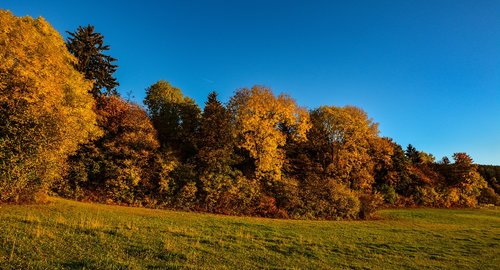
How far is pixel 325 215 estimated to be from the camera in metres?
35.5

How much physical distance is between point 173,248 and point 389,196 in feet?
164

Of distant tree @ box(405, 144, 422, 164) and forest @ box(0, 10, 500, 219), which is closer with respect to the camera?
forest @ box(0, 10, 500, 219)

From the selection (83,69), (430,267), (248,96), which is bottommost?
(430,267)

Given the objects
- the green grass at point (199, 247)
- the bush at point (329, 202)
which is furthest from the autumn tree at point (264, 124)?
the green grass at point (199, 247)

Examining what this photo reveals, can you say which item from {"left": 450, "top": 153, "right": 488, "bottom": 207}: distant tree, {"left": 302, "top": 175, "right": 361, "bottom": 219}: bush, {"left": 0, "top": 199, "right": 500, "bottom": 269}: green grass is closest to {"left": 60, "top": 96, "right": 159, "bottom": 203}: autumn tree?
{"left": 0, "top": 199, "right": 500, "bottom": 269}: green grass

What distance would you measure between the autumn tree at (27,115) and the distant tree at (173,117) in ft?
47.5

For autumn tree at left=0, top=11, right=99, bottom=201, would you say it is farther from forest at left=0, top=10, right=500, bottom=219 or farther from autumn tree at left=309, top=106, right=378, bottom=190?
autumn tree at left=309, top=106, right=378, bottom=190

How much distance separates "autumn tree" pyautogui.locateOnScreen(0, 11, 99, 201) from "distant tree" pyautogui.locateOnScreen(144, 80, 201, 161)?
14.5 m

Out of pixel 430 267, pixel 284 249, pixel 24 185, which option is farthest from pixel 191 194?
pixel 430 267

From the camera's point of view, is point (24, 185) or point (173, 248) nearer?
point (173, 248)

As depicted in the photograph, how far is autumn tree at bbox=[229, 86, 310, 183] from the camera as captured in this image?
36219 millimetres

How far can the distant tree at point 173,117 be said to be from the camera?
38.4 meters

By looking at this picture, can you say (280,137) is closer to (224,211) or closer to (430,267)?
(224,211)

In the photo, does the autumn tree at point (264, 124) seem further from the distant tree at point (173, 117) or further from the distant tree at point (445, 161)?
the distant tree at point (445, 161)
